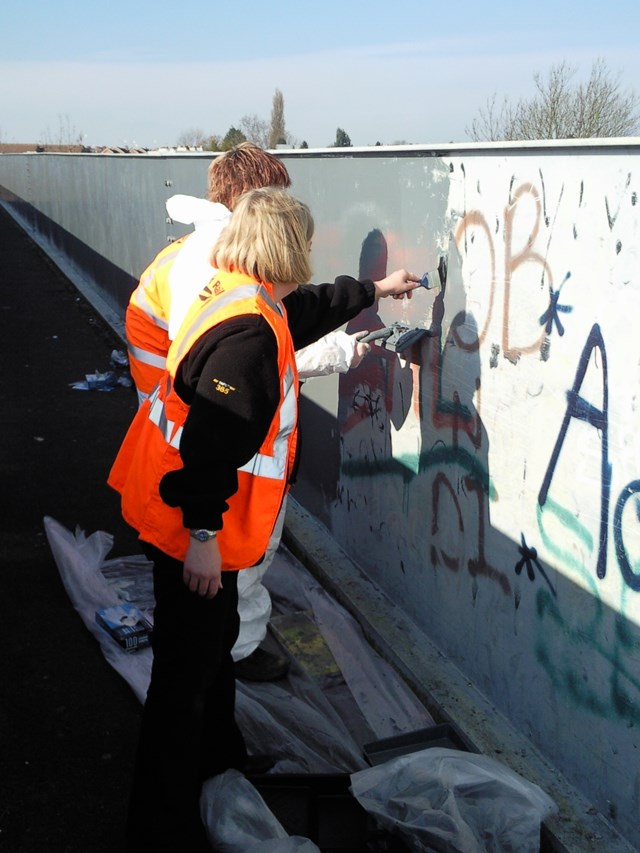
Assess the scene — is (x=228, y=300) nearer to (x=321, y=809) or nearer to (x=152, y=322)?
(x=152, y=322)

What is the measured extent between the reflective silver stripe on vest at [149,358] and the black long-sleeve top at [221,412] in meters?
0.64

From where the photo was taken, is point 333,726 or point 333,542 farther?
point 333,542

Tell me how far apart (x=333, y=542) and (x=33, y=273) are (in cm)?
1290

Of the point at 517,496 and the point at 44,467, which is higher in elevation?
the point at 517,496

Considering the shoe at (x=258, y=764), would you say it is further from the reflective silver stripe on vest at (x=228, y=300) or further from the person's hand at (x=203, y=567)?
the reflective silver stripe on vest at (x=228, y=300)

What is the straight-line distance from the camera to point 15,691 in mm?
3420

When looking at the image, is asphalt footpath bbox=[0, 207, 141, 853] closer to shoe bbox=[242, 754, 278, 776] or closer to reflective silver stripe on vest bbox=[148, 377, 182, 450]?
shoe bbox=[242, 754, 278, 776]

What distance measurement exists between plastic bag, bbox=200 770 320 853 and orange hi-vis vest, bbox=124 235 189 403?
124 cm

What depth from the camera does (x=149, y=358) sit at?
290 centimetres

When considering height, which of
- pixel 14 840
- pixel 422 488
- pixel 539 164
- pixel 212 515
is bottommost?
pixel 14 840

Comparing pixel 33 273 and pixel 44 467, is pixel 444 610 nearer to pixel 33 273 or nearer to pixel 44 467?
pixel 44 467

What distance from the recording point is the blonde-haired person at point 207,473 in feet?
7.06

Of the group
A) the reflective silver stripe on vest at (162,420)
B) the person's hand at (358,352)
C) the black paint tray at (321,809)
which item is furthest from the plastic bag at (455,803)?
the person's hand at (358,352)

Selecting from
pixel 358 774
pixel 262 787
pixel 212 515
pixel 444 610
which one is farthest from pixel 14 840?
pixel 444 610
